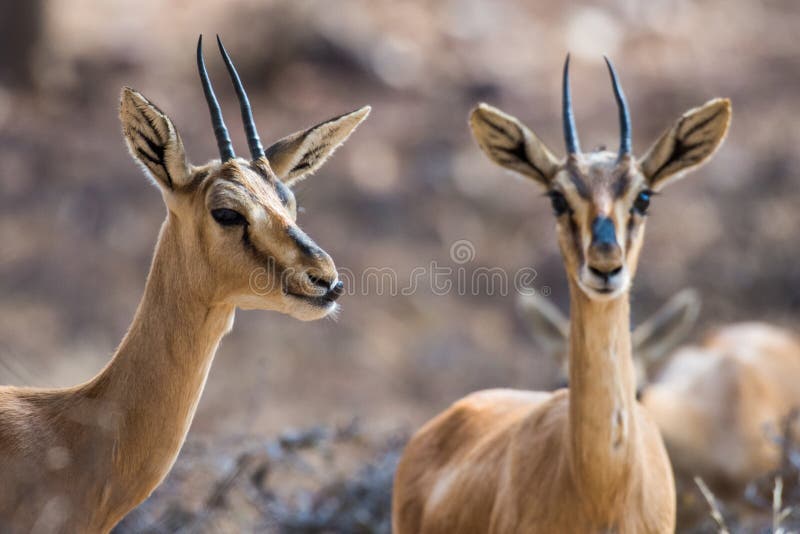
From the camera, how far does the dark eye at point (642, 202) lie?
5957mm

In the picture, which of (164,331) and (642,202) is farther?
(642,202)

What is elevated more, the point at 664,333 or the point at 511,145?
the point at 511,145

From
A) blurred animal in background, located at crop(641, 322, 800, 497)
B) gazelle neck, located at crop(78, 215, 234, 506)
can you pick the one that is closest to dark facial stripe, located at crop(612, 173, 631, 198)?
gazelle neck, located at crop(78, 215, 234, 506)

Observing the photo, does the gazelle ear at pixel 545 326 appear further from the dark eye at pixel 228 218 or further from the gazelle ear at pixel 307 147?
the dark eye at pixel 228 218

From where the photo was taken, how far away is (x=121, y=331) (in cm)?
1431

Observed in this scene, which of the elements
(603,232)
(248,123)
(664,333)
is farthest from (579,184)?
(664,333)

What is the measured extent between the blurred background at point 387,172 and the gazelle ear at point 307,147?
5.74 metres

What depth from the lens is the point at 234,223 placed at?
17.0ft

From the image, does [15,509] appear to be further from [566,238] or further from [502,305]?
[502,305]

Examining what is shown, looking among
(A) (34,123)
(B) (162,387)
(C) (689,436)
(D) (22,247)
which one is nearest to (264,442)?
(B) (162,387)

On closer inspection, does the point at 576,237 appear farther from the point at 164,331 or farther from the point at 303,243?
the point at 164,331

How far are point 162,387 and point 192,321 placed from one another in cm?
31

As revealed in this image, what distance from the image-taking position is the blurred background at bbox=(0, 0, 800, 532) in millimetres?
14398

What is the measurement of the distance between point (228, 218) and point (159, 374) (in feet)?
2.45
